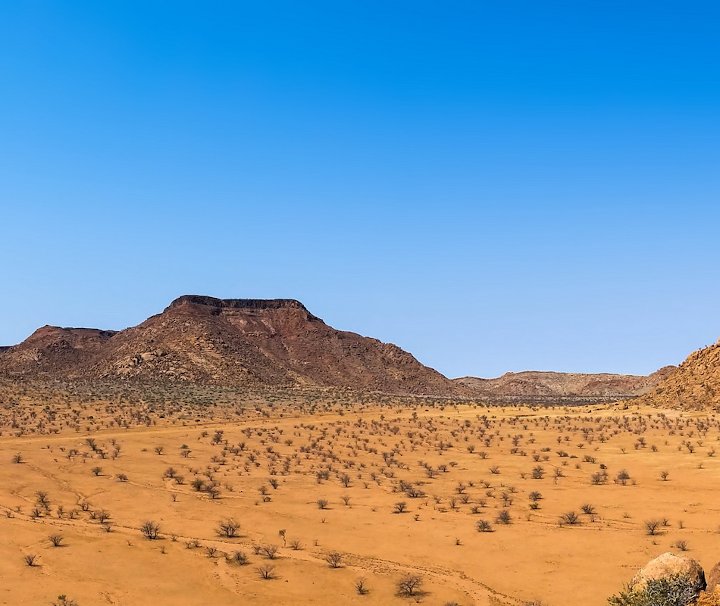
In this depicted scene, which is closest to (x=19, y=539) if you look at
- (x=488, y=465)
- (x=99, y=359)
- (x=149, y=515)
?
(x=149, y=515)

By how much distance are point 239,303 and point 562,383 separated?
7843 cm

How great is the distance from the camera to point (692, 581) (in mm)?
10258

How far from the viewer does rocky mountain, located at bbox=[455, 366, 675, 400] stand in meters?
141

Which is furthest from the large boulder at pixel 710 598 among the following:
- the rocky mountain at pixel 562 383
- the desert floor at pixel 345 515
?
the rocky mountain at pixel 562 383

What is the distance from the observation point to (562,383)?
536 ft

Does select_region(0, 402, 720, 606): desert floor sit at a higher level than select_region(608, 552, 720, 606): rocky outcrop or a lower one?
lower

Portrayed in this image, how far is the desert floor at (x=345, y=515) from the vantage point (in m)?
13.4

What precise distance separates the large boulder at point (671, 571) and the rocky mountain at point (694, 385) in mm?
44241

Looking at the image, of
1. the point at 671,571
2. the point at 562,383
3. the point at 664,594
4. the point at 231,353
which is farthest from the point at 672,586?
the point at 562,383

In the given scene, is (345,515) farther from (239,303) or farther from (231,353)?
(239,303)

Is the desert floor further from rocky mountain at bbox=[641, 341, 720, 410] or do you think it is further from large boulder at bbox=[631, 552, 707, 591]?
rocky mountain at bbox=[641, 341, 720, 410]

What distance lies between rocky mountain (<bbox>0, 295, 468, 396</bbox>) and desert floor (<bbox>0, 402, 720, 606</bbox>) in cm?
6347

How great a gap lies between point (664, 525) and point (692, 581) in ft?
25.0

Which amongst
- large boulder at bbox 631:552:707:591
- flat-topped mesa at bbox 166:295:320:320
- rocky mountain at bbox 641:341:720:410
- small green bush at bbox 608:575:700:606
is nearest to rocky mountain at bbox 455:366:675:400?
flat-topped mesa at bbox 166:295:320:320
